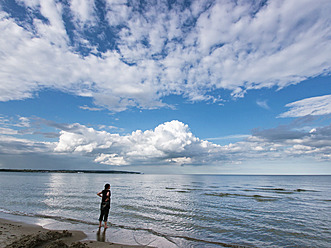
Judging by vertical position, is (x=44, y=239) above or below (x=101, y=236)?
above

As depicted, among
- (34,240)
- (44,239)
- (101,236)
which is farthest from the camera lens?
(101,236)

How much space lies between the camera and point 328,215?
22438 mm

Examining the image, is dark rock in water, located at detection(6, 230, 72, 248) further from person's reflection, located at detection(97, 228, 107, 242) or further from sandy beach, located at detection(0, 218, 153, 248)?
person's reflection, located at detection(97, 228, 107, 242)

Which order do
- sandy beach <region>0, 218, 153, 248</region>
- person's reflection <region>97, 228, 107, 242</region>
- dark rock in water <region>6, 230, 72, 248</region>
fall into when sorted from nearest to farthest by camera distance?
dark rock in water <region>6, 230, 72, 248</region> → sandy beach <region>0, 218, 153, 248</region> → person's reflection <region>97, 228, 107, 242</region>

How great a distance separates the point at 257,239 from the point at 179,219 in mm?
7509

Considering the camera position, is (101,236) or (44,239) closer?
(44,239)

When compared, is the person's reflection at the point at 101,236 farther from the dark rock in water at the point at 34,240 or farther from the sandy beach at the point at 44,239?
the dark rock in water at the point at 34,240

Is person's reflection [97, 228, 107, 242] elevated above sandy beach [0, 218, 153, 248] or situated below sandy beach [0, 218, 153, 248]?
below

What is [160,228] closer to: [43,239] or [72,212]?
[43,239]

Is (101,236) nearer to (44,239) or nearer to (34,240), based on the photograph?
(44,239)

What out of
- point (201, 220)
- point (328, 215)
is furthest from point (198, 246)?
point (328, 215)

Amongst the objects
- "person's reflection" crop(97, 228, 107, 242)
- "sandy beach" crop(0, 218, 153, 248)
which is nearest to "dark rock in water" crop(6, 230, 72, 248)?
"sandy beach" crop(0, 218, 153, 248)

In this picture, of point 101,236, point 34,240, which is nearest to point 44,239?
point 34,240

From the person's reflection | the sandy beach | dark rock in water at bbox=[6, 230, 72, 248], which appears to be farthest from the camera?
the person's reflection
